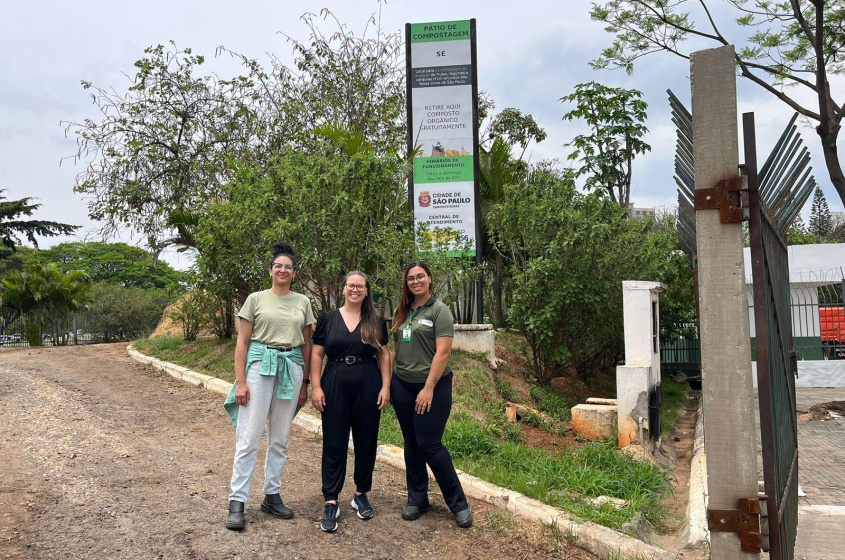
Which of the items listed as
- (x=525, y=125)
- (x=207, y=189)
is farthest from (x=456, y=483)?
(x=525, y=125)

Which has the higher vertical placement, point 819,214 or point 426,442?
point 819,214

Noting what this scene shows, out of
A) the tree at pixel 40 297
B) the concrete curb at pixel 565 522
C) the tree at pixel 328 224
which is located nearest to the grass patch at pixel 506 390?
the tree at pixel 328 224

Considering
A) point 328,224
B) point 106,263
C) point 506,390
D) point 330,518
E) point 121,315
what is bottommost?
point 330,518

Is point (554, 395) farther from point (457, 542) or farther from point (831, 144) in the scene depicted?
point (831, 144)

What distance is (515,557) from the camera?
4.19m

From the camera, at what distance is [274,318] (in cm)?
454

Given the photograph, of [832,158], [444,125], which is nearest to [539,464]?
[444,125]

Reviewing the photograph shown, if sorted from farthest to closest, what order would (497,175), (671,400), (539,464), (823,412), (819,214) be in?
(819,214), (497,175), (671,400), (823,412), (539,464)

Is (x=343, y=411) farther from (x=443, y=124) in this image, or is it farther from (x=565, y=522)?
(x=443, y=124)

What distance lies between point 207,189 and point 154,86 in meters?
3.05

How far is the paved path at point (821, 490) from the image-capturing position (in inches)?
190

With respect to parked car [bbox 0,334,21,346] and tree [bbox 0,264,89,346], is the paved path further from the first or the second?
parked car [bbox 0,334,21,346]

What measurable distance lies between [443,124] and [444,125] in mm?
24

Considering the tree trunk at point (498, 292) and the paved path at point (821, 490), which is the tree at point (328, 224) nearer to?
the paved path at point (821, 490)
